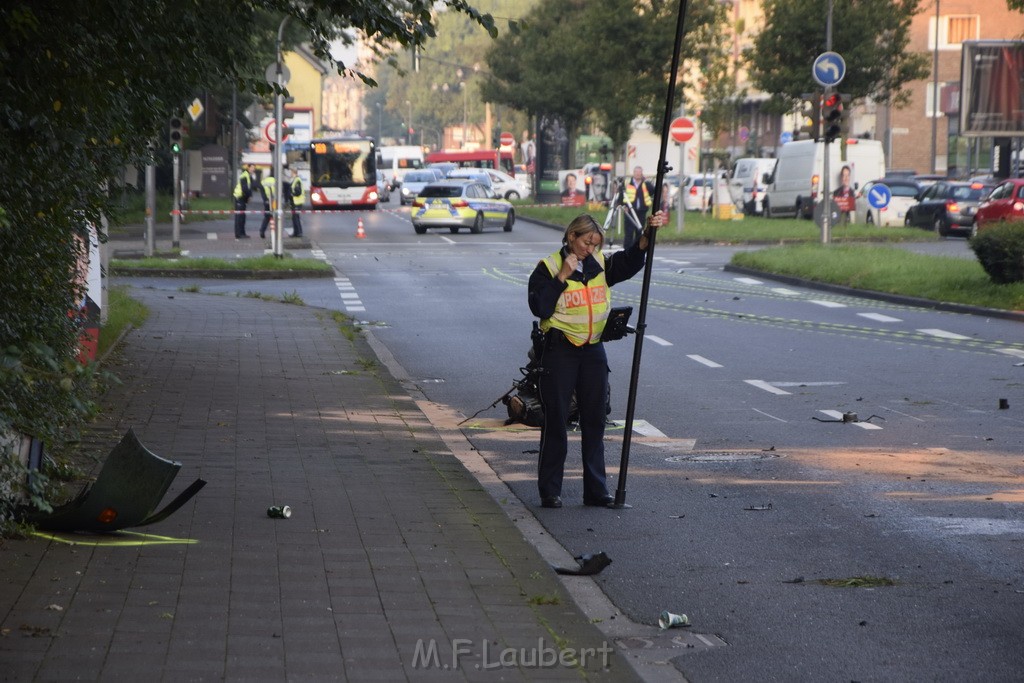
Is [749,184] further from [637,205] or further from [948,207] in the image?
[637,205]

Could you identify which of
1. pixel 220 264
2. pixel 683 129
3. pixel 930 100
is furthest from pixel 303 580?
pixel 930 100

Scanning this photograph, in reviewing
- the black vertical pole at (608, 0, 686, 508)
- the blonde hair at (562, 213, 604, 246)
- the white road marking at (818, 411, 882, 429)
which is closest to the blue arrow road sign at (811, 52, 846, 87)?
the white road marking at (818, 411, 882, 429)

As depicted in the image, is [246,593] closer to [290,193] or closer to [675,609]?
[675,609]

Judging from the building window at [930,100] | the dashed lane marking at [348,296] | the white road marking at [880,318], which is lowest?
the dashed lane marking at [348,296]

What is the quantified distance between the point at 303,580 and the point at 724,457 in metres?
4.64

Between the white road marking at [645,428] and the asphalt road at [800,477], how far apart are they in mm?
30

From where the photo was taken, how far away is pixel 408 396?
1313cm

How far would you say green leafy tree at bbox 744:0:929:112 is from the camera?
5369 cm

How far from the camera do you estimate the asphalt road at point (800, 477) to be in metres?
6.09

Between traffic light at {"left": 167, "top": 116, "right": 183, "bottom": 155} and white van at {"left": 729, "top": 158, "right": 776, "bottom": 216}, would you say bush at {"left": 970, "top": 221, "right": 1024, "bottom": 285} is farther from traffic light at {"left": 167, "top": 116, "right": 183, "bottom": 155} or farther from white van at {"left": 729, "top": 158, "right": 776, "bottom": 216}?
white van at {"left": 729, "top": 158, "right": 776, "bottom": 216}

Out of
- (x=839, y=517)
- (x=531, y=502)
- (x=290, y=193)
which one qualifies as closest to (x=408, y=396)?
(x=531, y=502)

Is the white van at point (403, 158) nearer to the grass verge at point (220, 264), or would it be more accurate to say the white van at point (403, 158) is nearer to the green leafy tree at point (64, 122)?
the grass verge at point (220, 264)

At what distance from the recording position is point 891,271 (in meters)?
26.6

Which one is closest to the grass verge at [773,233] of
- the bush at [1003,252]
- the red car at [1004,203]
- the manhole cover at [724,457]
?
the red car at [1004,203]
